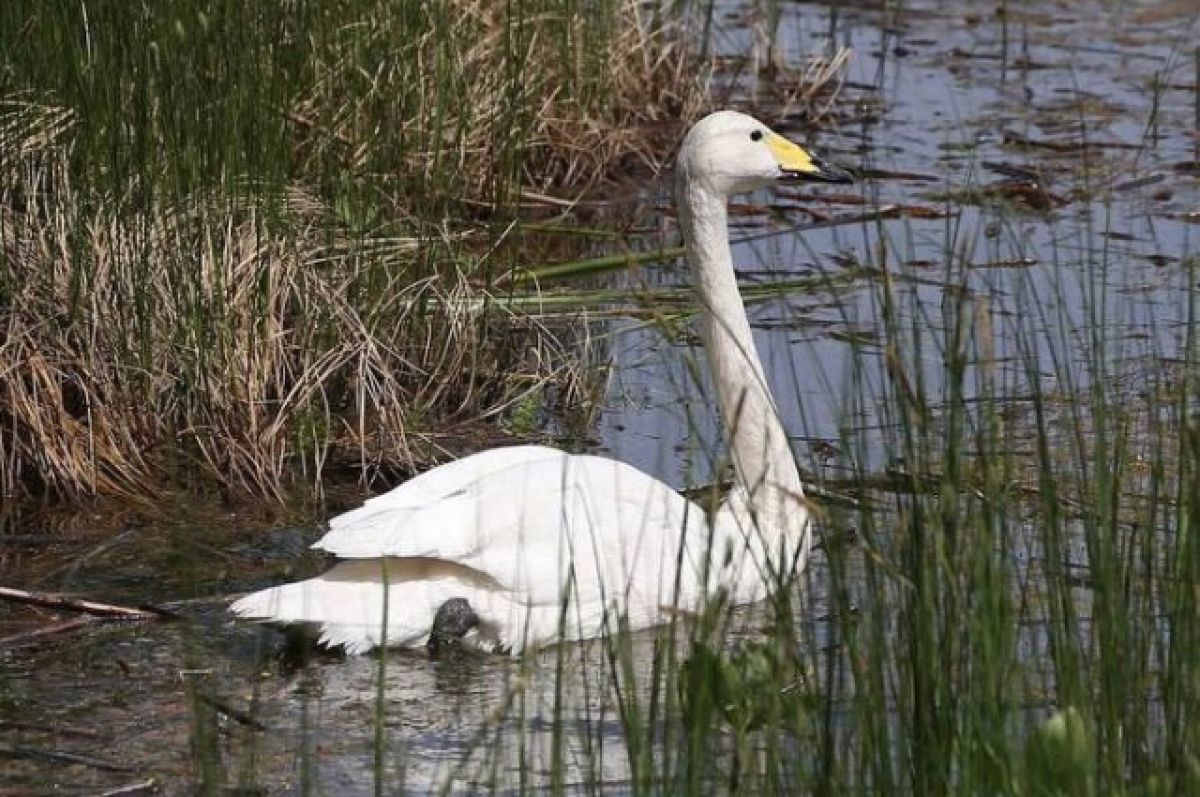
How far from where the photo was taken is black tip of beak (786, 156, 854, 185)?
7297 mm

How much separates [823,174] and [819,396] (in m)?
0.92

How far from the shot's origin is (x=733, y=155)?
706 centimetres

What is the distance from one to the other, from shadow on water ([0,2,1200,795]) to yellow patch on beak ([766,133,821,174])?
0.23m

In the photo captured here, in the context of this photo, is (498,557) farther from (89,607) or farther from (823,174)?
(823,174)

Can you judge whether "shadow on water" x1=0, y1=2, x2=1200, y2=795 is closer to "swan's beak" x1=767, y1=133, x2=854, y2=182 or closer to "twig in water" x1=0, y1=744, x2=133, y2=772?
"twig in water" x1=0, y1=744, x2=133, y2=772

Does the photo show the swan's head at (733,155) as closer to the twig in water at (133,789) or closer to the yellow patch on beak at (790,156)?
the yellow patch on beak at (790,156)

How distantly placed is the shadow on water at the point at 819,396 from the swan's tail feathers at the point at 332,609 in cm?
9

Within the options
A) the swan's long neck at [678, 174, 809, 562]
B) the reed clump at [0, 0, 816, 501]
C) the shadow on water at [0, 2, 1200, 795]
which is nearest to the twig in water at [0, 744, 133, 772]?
the shadow on water at [0, 2, 1200, 795]

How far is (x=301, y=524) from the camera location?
688cm

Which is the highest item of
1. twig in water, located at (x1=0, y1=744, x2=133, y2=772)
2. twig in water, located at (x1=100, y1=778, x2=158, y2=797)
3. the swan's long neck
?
the swan's long neck

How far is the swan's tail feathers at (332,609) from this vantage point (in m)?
5.71

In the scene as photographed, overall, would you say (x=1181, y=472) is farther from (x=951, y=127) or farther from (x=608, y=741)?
(x=951, y=127)

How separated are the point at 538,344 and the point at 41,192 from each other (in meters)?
1.60

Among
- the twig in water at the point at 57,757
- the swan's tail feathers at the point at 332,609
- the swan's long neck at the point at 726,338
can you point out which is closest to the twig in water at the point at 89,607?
the swan's tail feathers at the point at 332,609
